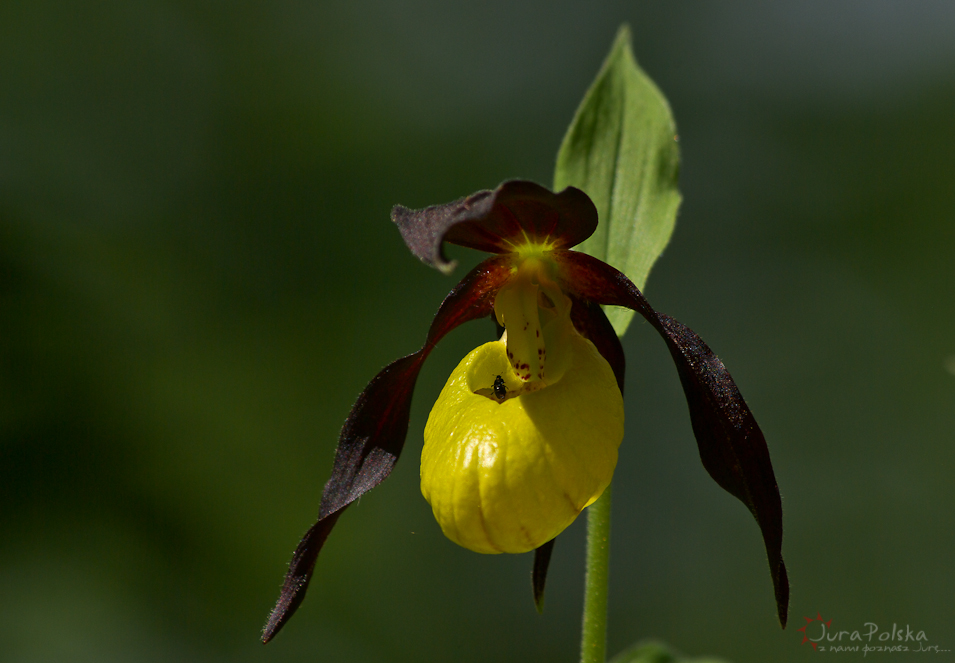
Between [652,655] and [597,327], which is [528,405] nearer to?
[597,327]

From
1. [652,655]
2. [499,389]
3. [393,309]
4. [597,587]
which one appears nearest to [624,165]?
[499,389]

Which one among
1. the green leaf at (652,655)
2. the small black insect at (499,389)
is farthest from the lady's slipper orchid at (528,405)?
the green leaf at (652,655)

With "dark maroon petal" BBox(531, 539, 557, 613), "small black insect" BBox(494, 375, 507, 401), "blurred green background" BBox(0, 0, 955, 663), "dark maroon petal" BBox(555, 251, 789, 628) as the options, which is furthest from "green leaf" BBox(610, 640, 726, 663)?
"blurred green background" BBox(0, 0, 955, 663)

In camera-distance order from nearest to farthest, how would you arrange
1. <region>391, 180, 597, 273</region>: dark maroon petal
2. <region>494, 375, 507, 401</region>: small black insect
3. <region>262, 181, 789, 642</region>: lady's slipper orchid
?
<region>391, 180, 597, 273</region>: dark maroon petal, <region>262, 181, 789, 642</region>: lady's slipper orchid, <region>494, 375, 507, 401</region>: small black insect

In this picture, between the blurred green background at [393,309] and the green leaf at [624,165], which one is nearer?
the green leaf at [624,165]

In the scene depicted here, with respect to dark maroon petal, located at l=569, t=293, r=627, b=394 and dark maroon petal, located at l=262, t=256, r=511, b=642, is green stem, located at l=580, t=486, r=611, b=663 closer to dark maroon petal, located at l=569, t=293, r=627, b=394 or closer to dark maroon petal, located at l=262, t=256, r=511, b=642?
dark maroon petal, located at l=569, t=293, r=627, b=394

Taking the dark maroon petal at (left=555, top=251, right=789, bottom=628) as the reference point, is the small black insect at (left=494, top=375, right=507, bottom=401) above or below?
above

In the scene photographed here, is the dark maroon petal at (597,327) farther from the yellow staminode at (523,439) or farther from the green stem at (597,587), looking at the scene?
the green stem at (597,587)
